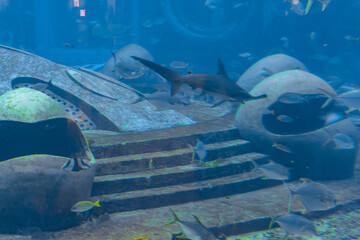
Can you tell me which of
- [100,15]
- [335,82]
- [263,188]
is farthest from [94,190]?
[100,15]

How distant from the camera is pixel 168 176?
4.82 metres

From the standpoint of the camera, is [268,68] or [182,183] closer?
[182,183]

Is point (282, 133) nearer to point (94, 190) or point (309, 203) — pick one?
point (309, 203)

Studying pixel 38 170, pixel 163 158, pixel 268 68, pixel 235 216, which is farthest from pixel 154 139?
pixel 268 68

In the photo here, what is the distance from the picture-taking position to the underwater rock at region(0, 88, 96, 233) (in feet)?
10.4

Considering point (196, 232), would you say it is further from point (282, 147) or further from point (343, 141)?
point (343, 141)

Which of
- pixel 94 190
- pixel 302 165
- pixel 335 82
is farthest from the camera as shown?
pixel 335 82

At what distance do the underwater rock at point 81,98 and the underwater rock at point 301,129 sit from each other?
220 centimetres

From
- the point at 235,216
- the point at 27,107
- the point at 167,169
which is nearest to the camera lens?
the point at 27,107

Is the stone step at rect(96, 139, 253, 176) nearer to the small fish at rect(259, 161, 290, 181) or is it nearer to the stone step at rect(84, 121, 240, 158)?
the stone step at rect(84, 121, 240, 158)

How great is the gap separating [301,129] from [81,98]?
202 inches

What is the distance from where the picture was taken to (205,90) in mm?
3057

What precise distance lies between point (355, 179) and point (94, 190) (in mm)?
5122

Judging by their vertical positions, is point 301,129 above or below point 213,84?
below
